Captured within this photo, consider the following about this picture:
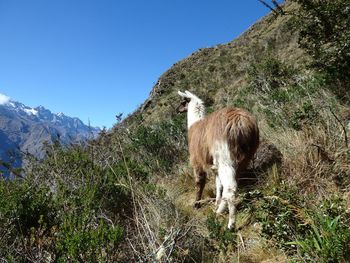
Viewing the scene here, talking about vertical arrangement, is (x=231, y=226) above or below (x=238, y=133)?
below

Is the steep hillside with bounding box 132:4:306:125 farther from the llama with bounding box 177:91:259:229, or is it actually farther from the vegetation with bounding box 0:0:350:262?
the llama with bounding box 177:91:259:229

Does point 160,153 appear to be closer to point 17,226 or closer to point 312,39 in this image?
point 312,39

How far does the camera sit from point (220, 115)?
15.9 feet

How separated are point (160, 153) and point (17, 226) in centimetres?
610

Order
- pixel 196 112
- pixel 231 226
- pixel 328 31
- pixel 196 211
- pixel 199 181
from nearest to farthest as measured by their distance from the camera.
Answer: pixel 231 226 < pixel 196 211 < pixel 199 181 < pixel 328 31 < pixel 196 112

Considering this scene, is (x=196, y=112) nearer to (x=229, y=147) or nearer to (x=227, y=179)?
(x=229, y=147)

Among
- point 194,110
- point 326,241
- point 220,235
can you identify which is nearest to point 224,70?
point 194,110

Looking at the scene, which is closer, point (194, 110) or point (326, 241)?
point (326, 241)

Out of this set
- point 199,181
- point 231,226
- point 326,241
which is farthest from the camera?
point 199,181

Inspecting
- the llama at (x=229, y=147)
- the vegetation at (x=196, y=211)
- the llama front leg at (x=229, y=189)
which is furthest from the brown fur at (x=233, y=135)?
the vegetation at (x=196, y=211)

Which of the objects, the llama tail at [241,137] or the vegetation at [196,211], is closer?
the vegetation at [196,211]

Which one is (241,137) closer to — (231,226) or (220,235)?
(231,226)

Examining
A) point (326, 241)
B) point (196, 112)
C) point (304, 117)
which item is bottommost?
point (326, 241)

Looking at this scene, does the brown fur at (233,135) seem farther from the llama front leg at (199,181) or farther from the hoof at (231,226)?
the hoof at (231,226)
